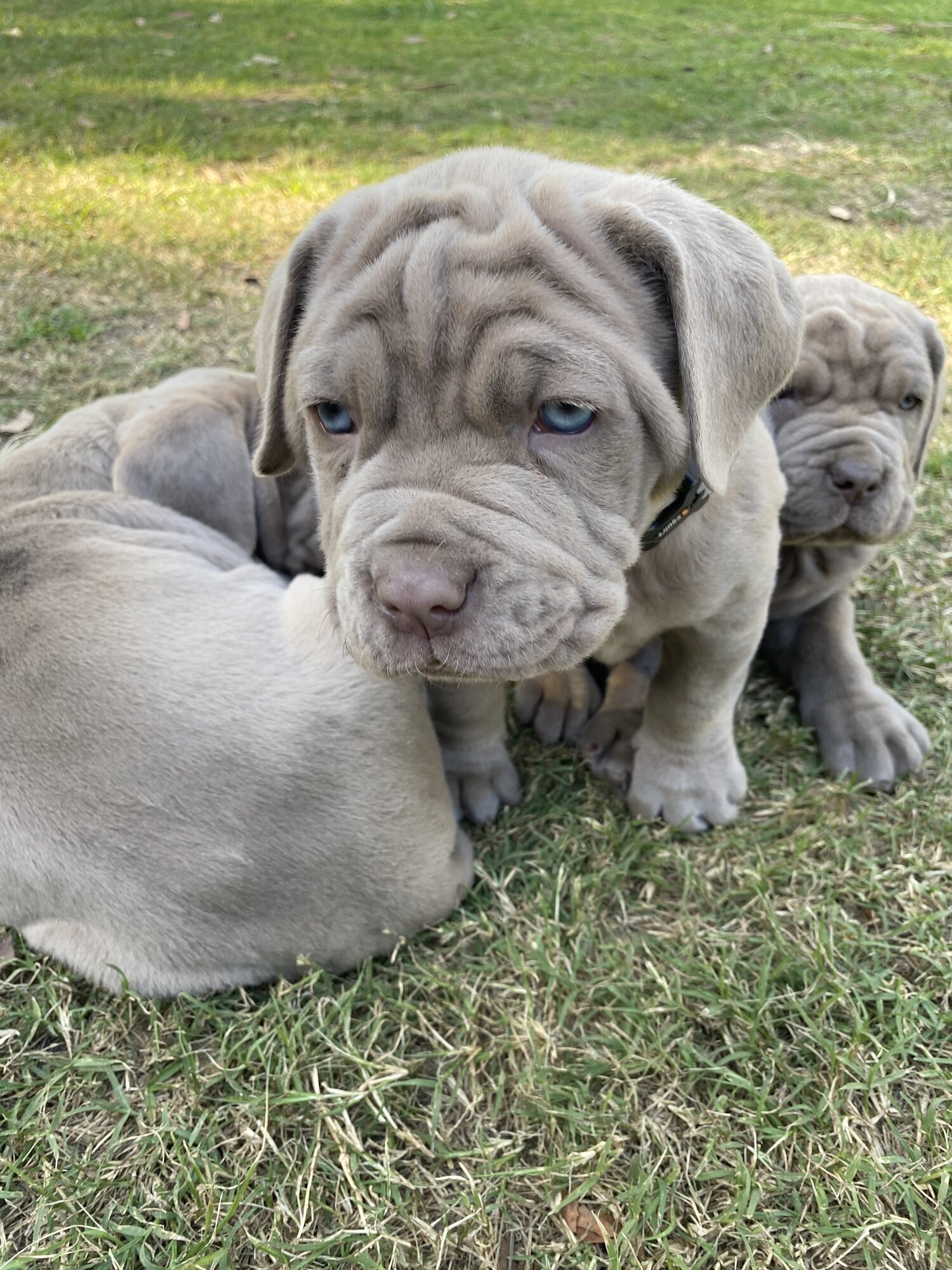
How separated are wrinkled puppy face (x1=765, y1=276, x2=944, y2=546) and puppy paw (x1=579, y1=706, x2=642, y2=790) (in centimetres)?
84

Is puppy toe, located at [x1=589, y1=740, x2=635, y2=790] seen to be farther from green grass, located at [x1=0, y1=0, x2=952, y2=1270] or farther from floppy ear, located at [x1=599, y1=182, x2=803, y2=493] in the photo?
floppy ear, located at [x1=599, y1=182, x2=803, y2=493]

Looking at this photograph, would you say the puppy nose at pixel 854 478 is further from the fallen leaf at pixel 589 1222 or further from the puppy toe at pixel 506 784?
the fallen leaf at pixel 589 1222

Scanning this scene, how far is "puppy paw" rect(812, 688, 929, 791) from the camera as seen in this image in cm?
316

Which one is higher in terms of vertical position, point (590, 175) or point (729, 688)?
point (590, 175)

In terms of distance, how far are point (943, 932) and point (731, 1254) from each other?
1123 millimetres

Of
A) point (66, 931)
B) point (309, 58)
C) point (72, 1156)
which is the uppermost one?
point (309, 58)

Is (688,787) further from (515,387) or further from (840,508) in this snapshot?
(515,387)

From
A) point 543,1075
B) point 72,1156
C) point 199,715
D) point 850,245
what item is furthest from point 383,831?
point 850,245

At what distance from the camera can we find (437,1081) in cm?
244

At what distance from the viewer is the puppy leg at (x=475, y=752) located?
3111 millimetres

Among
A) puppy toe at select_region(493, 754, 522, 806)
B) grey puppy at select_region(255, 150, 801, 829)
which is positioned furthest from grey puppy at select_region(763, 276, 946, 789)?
puppy toe at select_region(493, 754, 522, 806)

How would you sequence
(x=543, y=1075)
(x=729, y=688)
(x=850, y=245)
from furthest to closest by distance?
(x=850, y=245), (x=729, y=688), (x=543, y=1075)

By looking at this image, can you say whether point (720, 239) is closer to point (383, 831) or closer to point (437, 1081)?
point (383, 831)

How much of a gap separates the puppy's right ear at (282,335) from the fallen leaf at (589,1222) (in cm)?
207
